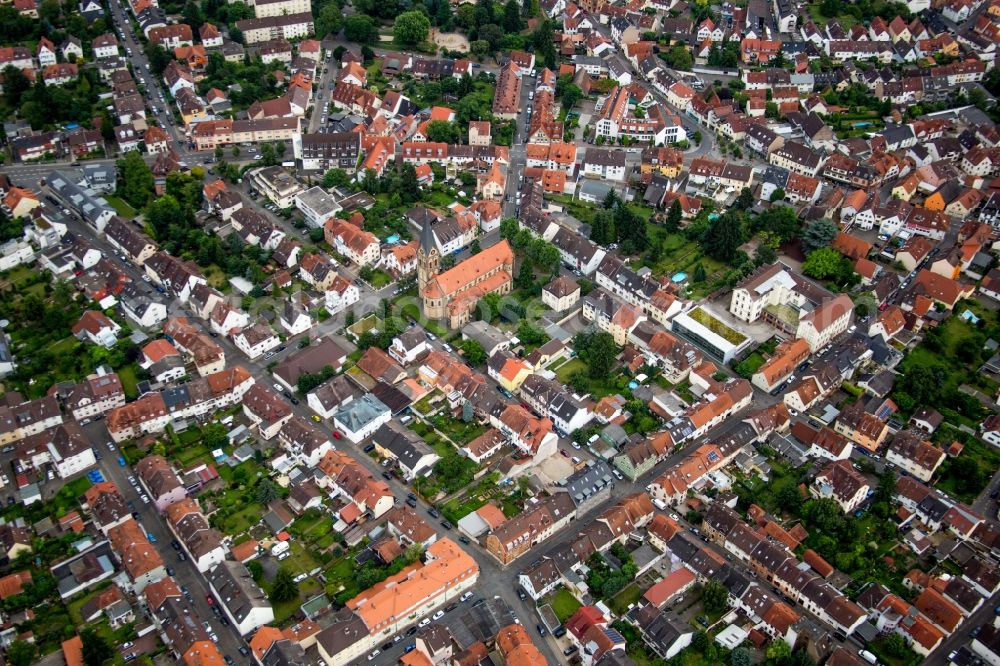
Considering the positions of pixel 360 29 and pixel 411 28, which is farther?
pixel 360 29

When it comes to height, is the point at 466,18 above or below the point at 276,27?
above

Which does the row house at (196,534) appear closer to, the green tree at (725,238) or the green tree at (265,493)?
the green tree at (265,493)

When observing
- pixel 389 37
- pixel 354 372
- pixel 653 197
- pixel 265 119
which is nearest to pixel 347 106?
pixel 265 119

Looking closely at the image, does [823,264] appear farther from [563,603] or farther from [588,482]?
[563,603]

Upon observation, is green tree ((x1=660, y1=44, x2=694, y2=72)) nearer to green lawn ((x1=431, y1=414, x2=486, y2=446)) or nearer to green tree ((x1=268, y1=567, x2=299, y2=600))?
green lawn ((x1=431, y1=414, x2=486, y2=446))

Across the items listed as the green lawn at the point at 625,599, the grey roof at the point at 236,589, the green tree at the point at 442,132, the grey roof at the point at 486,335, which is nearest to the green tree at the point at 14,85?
the green tree at the point at 442,132

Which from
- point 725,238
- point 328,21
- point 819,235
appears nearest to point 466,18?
point 328,21
